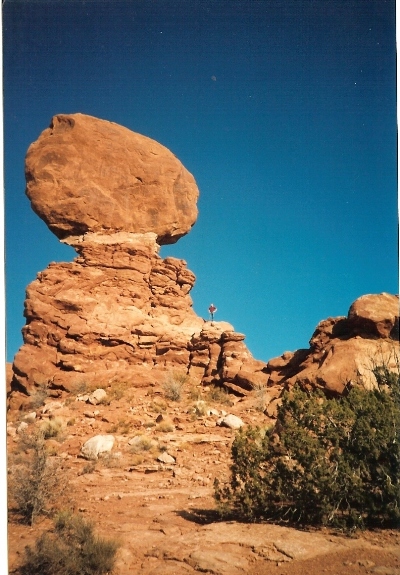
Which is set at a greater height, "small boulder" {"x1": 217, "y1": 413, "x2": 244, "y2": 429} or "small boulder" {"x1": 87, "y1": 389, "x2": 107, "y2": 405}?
"small boulder" {"x1": 87, "y1": 389, "x2": 107, "y2": 405}

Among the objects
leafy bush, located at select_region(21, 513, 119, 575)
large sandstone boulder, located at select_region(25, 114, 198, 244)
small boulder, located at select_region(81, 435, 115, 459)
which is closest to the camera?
Answer: leafy bush, located at select_region(21, 513, 119, 575)

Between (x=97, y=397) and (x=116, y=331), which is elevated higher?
(x=116, y=331)

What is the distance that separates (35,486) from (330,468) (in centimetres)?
523

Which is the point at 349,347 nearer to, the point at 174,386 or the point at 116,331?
the point at 174,386

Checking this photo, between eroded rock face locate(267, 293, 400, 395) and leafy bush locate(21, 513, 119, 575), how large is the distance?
32.2ft

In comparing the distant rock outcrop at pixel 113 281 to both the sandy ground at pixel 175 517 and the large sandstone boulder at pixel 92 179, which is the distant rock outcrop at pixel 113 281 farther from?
the sandy ground at pixel 175 517

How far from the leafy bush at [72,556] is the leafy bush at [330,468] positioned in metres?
2.21

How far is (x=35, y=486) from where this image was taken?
25.4 ft

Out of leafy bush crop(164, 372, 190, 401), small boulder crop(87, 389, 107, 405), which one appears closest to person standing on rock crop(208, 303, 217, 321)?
leafy bush crop(164, 372, 190, 401)

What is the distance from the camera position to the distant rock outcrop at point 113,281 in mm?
19359

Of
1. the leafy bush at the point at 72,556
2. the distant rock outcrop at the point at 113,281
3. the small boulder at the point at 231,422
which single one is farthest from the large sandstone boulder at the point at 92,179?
the leafy bush at the point at 72,556

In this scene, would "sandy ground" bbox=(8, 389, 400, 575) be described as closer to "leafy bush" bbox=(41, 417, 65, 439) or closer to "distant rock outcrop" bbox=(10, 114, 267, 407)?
"leafy bush" bbox=(41, 417, 65, 439)

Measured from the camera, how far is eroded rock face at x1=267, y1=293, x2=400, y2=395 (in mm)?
14672

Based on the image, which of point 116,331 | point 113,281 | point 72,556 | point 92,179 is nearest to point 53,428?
point 116,331
